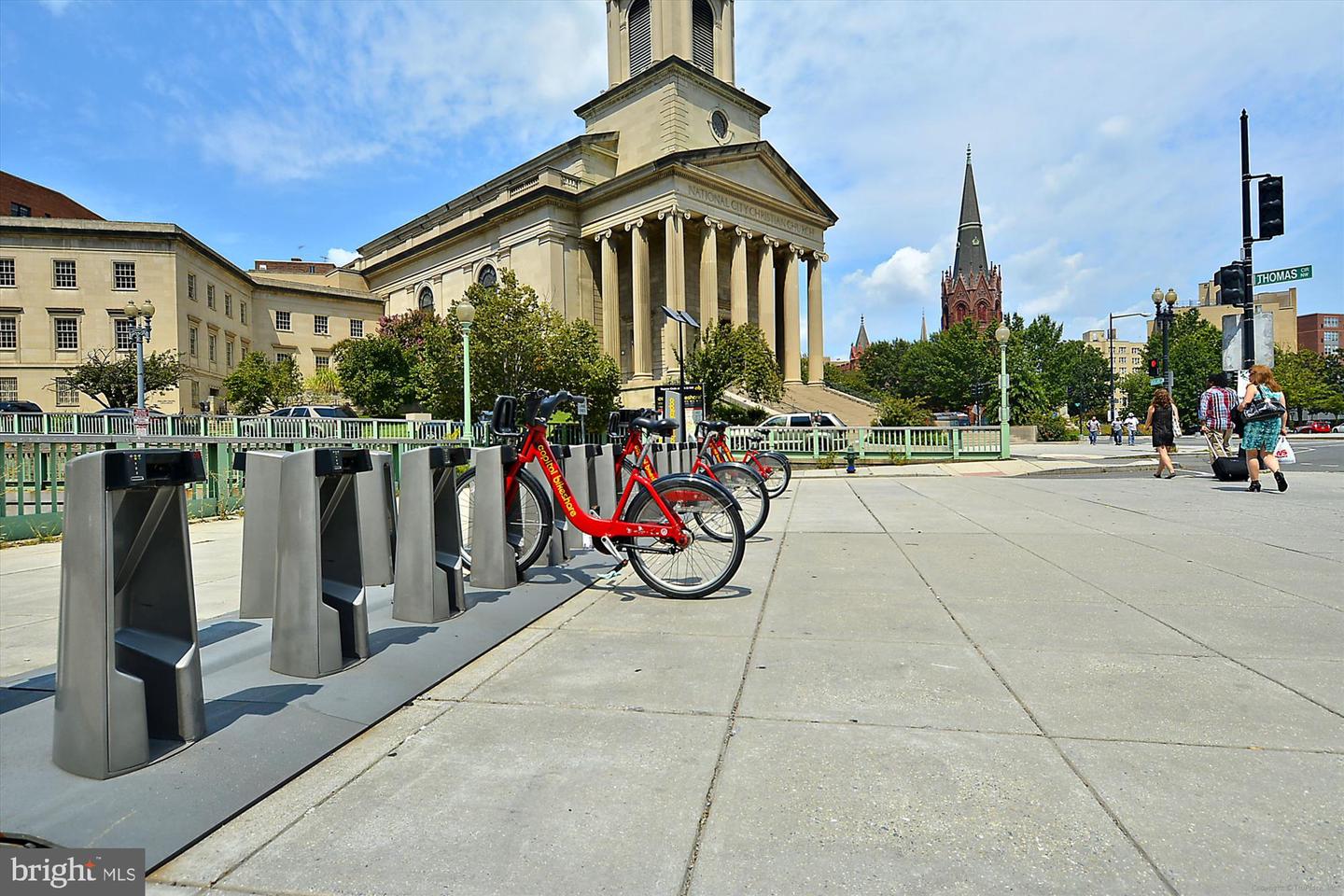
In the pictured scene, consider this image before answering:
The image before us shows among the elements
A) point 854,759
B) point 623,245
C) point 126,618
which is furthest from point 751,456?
point 623,245

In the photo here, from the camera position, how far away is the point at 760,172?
49781mm

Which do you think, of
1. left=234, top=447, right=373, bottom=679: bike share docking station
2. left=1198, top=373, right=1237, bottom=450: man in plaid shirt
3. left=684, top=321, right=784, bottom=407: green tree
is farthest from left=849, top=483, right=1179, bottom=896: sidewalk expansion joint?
left=684, top=321, right=784, bottom=407: green tree

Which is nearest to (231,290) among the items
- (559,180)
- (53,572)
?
(559,180)

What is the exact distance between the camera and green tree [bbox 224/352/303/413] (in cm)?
5009

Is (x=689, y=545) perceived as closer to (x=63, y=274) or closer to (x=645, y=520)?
(x=645, y=520)

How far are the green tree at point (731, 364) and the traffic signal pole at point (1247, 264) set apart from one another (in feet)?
63.7

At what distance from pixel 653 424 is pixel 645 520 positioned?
1.25 metres

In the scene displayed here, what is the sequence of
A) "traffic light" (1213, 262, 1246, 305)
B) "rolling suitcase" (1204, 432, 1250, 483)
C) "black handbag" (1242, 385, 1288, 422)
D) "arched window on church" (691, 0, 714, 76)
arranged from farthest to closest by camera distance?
"arched window on church" (691, 0, 714, 76), "traffic light" (1213, 262, 1246, 305), "rolling suitcase" (1204, 432, 1250, 483), "black handbag" (1242, 385, 1288, 422)

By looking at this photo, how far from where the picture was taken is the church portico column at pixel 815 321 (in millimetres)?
52469

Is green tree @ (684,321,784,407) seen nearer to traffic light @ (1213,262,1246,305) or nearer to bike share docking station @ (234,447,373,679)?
traffic light @ (1213,262,1246,305)

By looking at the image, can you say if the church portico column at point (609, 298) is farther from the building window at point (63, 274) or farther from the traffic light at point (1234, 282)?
the traffic light at point (1234, 282)

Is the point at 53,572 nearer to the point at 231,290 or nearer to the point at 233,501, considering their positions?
the point at 233,501

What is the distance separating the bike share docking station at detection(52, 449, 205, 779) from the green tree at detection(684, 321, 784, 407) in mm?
30835

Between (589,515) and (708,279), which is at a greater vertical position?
(708,279)
